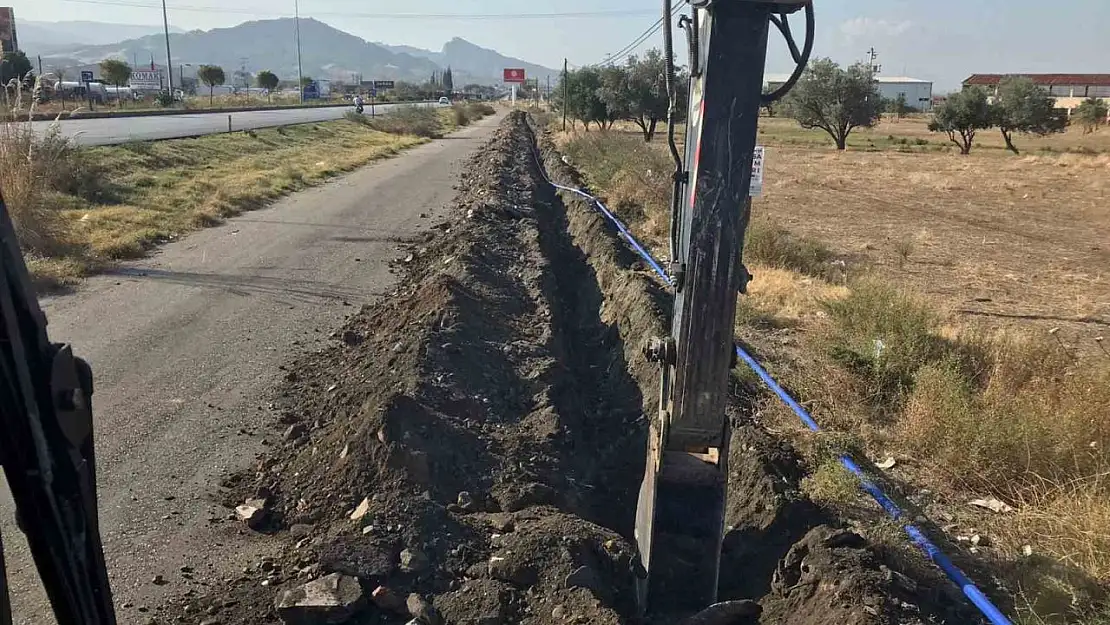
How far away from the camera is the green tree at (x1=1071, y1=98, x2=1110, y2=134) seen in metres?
72.8

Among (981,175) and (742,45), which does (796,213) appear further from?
(742,45)

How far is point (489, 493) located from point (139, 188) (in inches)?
611

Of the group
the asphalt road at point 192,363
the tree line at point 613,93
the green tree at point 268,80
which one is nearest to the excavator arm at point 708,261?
the asphalt road at point 192,363

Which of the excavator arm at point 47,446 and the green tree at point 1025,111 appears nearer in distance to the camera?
the excavator arm at point 47,446

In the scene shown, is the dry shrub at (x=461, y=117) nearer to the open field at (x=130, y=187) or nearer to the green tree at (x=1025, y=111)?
the open field at (x=130, y=187)

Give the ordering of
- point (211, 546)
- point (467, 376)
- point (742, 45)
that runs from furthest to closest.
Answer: point (467, 376) → point (211, 546) → point (742, 45)

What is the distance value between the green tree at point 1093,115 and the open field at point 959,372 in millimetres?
63186

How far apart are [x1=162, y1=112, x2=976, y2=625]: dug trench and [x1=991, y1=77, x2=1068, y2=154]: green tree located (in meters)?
56.4

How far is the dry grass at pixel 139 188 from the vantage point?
12.2 metres

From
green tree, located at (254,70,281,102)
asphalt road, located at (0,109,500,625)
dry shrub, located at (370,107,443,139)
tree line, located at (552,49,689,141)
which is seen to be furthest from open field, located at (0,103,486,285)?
green tree, located at (254,70,281,102)

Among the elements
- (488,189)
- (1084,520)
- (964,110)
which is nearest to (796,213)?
(488,189)

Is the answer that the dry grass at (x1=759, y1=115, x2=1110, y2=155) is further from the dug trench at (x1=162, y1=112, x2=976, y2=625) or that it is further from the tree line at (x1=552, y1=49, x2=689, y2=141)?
the dug trench at (x1=162, y1=112, x2=976, y2=625)

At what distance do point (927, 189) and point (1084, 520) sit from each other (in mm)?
29433

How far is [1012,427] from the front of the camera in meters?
5.57
